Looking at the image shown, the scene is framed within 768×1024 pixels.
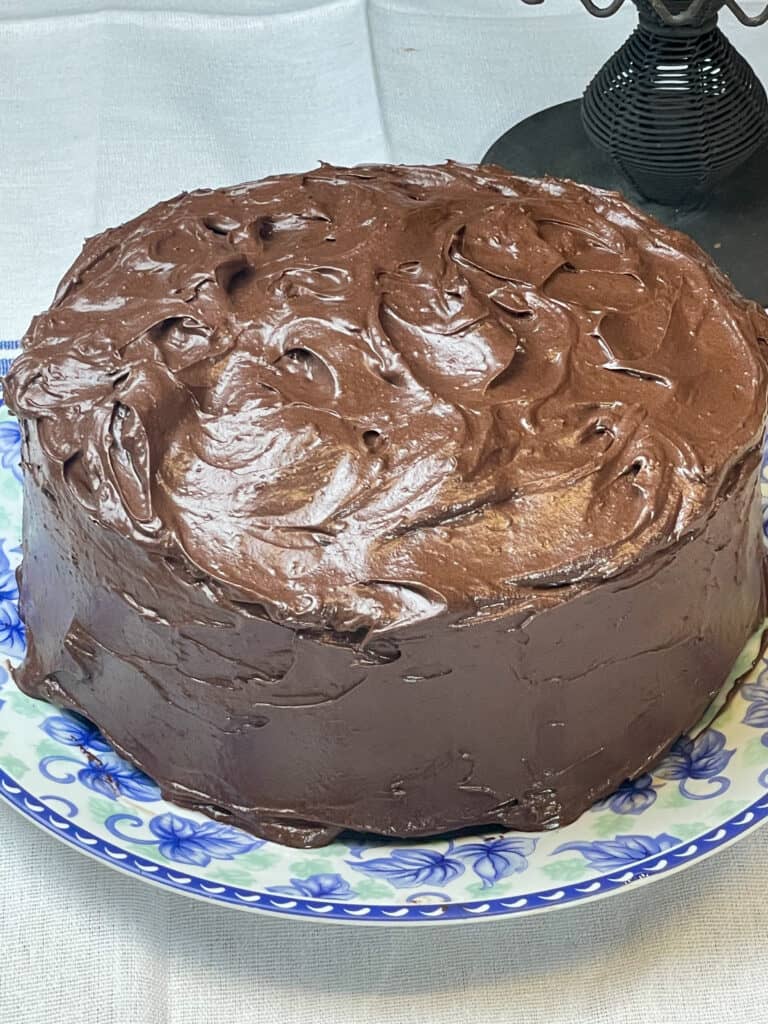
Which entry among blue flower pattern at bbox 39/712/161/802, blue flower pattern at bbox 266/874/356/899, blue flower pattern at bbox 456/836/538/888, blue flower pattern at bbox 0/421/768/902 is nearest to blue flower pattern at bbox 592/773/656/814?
blue flower pattern at bbox 0/421/768/902

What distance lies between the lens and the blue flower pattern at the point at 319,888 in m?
1.92

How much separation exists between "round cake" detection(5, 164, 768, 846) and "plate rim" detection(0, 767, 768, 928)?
4.5 inches

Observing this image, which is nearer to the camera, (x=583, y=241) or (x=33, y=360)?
(x=33, y=360)

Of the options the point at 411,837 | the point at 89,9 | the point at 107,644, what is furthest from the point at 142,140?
the point at 411,837

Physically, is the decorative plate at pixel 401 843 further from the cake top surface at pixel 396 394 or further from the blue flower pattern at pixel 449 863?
the cake top surface at pixel 396 394

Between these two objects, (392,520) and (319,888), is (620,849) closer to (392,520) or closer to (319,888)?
(319,888)

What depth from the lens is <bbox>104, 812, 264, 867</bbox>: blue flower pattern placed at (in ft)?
6.48

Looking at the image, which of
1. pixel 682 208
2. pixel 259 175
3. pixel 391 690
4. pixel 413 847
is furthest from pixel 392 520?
pixel 259 175

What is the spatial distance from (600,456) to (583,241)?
1.49 ft

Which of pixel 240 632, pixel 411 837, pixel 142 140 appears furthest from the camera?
pixel 142 140

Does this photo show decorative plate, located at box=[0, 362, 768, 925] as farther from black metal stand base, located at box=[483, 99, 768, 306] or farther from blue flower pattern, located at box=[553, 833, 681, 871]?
black metal stand base, located at box=[483, 99, 768, 306]

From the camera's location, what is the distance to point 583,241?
229 centimetres

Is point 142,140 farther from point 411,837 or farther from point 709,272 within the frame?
point 411,837

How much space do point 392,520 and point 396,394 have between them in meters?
0.20
